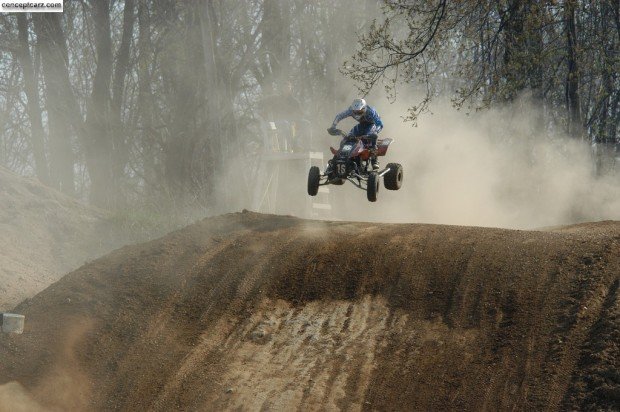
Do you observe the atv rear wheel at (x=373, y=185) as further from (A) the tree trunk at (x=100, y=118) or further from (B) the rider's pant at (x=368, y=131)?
(A) the tree trunk at (x=100, y=118)

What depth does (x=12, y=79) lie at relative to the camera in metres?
50.0

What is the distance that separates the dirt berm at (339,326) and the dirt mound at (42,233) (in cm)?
448

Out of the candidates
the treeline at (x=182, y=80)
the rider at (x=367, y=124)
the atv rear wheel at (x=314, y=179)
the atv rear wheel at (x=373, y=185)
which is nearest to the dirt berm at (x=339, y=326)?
the atv rear wheel at (x=373, y=185)

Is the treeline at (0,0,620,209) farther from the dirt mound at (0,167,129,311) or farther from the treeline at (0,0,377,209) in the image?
the dirt mound at (0,167,129,311)

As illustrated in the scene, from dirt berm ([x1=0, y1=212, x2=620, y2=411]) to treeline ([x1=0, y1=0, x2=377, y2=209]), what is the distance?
12650mm

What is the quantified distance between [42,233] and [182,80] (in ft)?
38.8

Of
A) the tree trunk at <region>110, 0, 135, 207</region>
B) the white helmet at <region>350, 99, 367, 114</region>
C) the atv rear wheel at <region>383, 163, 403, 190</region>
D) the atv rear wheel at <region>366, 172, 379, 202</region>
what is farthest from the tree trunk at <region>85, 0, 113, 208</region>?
the atv rear wheel at <region>366, 172, 379, 202</region>

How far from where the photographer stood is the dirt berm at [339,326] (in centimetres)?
988

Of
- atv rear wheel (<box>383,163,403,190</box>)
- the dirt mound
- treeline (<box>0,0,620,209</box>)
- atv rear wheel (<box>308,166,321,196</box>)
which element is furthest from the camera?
treeline (<box>0,0,620,209</box>)

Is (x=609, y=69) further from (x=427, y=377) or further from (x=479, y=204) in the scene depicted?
(x=427, y=377)

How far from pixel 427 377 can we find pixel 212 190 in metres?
19.1

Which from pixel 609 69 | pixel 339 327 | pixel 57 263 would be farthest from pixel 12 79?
pixel 339 327

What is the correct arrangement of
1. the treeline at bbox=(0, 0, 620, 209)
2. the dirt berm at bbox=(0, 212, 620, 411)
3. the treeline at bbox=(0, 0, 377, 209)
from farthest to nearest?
the treeline at bbox=(0, 0, 377, 209), the treeline at bbox=(0, 0, 620, 209), the dirt berm at bbox=(0, 212, 620, 411)

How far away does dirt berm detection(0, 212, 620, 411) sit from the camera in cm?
988
